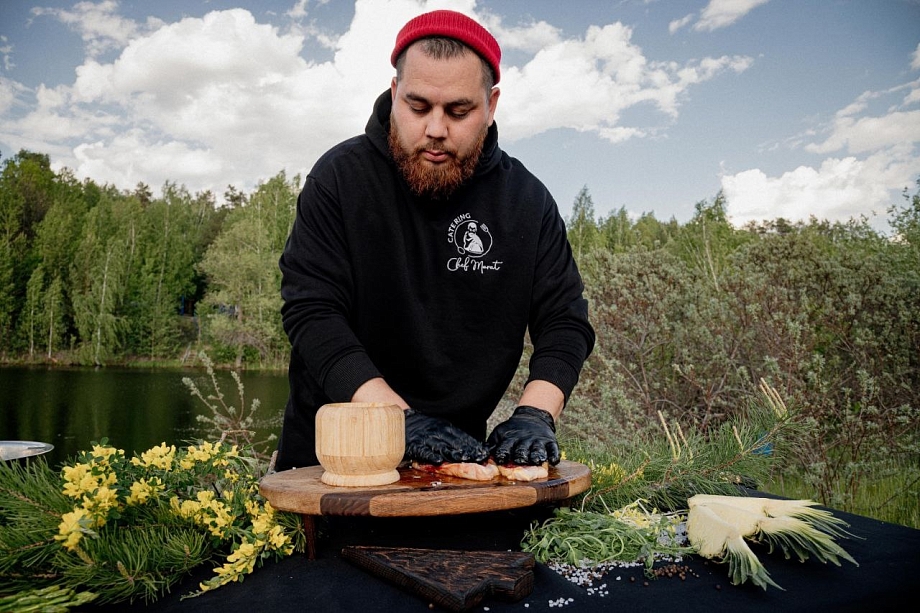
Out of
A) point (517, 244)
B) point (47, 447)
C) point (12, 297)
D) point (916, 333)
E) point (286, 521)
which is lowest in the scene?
point (286, 521)

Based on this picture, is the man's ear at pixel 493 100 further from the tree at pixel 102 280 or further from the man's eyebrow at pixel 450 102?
the tree at pixel 102 280

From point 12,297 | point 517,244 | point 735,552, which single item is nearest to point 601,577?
point 735,552

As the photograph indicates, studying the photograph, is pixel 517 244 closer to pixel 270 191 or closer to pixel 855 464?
Result: pixel 855 464

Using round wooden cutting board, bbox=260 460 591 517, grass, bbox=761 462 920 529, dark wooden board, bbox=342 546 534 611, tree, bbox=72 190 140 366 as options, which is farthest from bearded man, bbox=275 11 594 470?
tree, bbox=72 190 140 366

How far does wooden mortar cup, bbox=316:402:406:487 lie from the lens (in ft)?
5.06

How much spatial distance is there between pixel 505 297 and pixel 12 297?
3659 cm

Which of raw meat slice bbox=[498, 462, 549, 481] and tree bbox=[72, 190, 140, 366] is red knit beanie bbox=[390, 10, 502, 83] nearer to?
raw meat slice bbox=[498, 462, 549, 481]

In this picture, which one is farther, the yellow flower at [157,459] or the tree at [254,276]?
the tree at [254,276]

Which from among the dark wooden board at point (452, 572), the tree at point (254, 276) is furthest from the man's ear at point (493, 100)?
the tree at point (254, 276)

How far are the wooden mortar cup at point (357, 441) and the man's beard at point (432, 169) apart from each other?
3.54 feet

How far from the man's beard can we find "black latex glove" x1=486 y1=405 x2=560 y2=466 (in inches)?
36.2

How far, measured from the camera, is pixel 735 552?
1.52m

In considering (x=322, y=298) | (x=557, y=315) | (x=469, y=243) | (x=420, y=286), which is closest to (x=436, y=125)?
(x=469, y=243)

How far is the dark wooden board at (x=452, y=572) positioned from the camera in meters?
1.27
